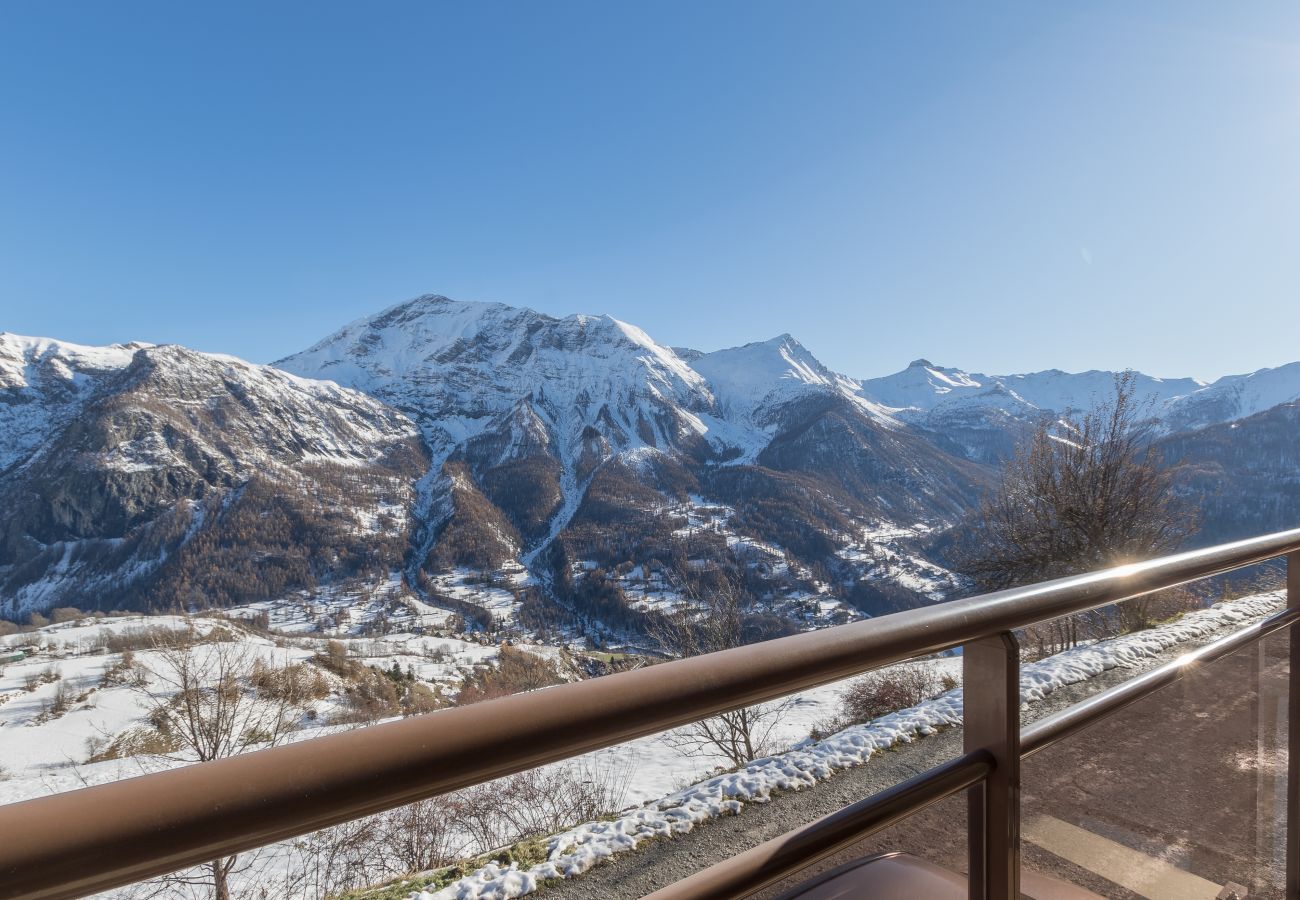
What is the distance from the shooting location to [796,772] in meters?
2.40

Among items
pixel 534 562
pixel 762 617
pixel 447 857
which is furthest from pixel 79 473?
pixel 447 857

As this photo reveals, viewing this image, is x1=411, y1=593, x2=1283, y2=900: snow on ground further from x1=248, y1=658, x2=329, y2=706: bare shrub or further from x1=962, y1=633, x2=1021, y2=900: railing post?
x1=248, y1=658, x2=329, y2=706: bare shrub

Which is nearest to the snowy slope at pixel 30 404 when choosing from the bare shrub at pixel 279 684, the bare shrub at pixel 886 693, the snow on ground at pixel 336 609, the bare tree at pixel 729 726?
the snow on ground at pixel 336 609

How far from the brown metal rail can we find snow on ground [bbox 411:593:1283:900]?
204mm

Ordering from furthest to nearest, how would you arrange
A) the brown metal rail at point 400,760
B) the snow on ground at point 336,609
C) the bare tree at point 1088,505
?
the snow on ground at point 336,609 < the bare tree at point 1088,505 < the brown metal rail at point 400,760

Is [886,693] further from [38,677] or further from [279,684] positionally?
[38,677]

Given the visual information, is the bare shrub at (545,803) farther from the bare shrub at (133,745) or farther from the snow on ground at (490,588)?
the snow on ground at (490,588)

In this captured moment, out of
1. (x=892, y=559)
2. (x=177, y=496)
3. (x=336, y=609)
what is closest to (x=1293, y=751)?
(x=892, y=559)

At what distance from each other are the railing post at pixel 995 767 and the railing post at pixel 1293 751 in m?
1.50

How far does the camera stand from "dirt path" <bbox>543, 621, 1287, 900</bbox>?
3.35ft

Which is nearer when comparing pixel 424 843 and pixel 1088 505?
Answer: pixel 424 843

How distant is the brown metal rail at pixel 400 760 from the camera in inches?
15.7

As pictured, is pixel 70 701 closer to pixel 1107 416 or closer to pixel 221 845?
pixel 221 845

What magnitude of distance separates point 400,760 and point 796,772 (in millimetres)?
2222
